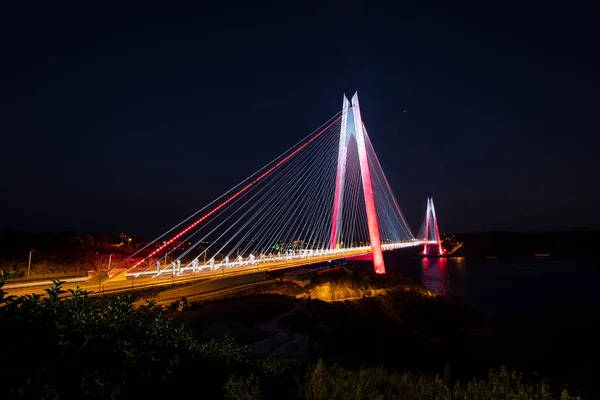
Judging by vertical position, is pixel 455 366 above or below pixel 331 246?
below

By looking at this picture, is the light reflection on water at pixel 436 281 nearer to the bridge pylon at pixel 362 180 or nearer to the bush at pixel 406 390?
the bridge pylon at pixel 362 180

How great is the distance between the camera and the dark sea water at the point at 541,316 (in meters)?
16.2

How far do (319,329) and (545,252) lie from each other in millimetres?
105667

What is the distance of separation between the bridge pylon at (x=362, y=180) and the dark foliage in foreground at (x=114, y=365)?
24032 millimetres

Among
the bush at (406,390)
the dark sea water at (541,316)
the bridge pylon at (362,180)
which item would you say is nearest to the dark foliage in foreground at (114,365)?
the bush at (406,390)

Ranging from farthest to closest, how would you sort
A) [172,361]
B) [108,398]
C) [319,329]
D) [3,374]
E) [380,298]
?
[380,298]
[319,329]
[172,361]
[108,398]
[3,374]

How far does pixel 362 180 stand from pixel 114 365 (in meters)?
26.9

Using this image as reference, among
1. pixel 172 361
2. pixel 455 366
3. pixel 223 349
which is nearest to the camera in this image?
pixel 172 361

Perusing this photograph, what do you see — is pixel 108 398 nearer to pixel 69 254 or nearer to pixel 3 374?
pixel 3 374

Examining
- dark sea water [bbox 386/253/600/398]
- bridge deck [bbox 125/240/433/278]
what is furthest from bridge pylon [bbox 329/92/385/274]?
dark sea water [bbox 386/253/600/398]

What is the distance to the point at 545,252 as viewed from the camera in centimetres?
9938

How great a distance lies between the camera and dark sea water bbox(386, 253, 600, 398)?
53.3ft

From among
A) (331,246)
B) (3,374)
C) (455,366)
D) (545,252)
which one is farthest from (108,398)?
(545,252)

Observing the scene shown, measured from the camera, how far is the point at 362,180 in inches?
1147
